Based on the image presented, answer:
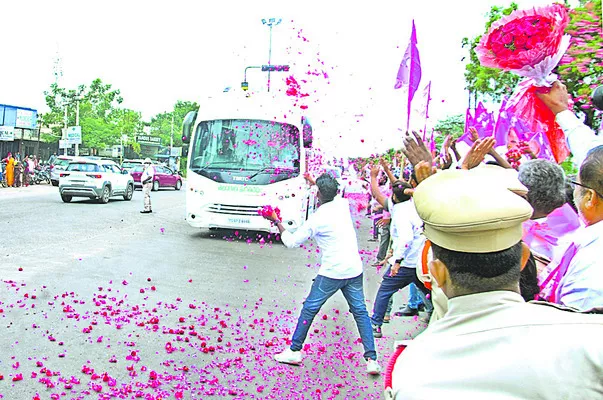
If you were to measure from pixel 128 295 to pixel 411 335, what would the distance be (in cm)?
392

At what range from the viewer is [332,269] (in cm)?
557

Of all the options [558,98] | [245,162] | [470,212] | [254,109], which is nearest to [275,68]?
[254,109]

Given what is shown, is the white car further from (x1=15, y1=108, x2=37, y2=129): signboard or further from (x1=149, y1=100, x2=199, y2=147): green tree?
(x1=149, y1=100, x2=199, y2=147): green tree

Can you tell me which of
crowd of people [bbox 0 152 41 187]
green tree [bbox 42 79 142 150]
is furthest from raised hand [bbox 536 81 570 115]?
green tree [bbox 42 79 142 150]

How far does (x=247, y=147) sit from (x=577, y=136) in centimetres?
1116

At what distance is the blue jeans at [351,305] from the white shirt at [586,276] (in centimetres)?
326

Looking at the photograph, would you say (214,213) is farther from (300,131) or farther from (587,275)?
(587,275)

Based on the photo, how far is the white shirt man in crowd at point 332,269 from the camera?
5.57 meters

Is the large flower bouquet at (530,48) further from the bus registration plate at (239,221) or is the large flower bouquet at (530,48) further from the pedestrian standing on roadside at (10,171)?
the pedestrian standing on roadside at (10,171)

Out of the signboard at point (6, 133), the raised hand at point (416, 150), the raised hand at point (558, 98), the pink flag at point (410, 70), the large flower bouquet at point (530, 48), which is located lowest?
the raised hand at point (416, 150)

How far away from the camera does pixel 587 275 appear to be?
7.64 feet

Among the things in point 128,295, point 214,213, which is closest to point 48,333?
point 128,295

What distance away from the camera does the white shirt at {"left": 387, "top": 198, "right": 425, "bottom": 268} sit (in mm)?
6445

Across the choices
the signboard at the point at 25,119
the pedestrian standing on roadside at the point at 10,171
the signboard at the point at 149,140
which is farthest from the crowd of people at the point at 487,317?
the signboard at the point at 149,140
